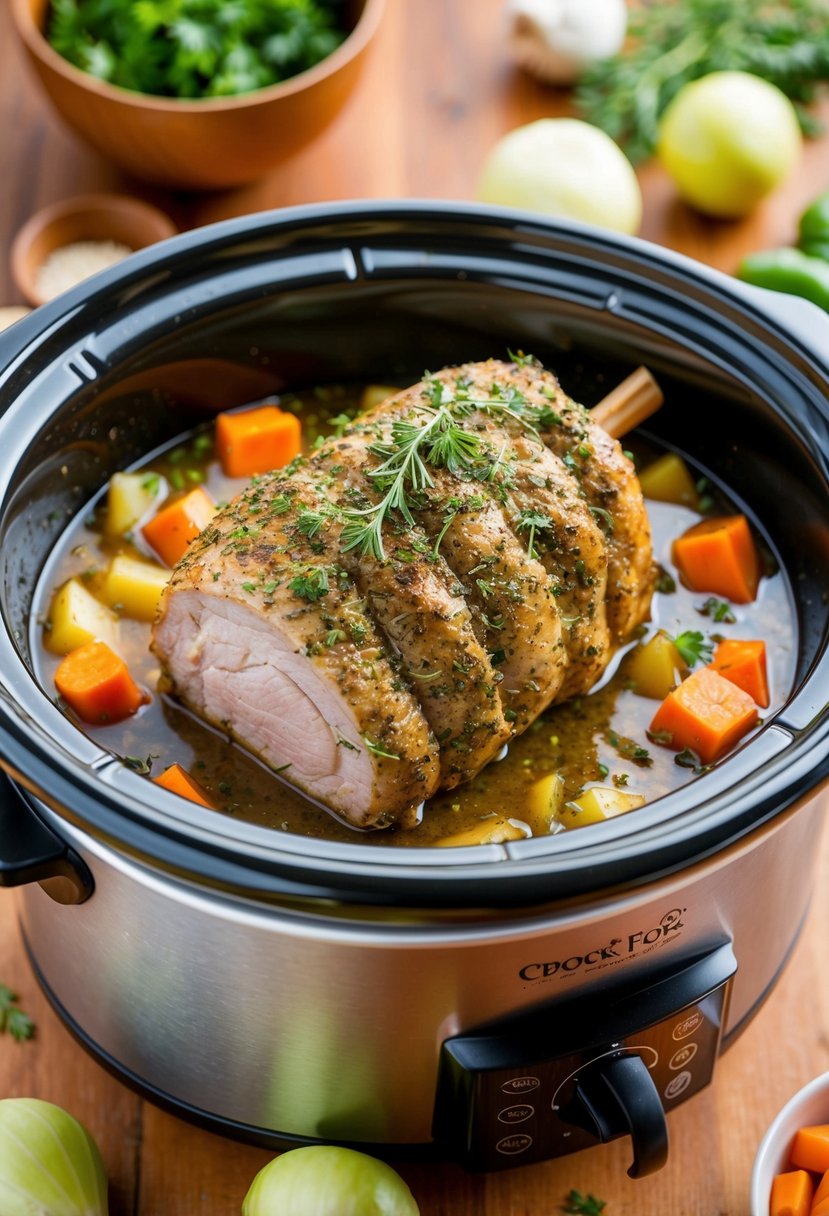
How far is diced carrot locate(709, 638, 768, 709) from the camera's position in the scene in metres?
2.46

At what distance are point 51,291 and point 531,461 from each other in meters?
1.80

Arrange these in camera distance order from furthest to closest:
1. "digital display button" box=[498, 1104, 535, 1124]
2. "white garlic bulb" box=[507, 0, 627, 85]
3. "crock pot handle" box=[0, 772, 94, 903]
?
"white garlic bulb" box=[507, 0, 627, 85] < "digital display button" box=[498, 1104, 535, 1124] < "crock pot handle" box=[0, 772, 94, 903]

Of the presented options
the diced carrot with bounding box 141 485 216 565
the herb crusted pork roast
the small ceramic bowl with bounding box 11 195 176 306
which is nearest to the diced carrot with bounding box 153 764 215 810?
the herb crusted pork roast

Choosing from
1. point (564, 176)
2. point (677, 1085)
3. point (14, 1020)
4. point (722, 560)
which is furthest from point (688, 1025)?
point (564, 176)

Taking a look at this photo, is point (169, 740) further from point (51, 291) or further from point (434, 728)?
point (51, 291)

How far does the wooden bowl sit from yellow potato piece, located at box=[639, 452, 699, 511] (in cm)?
147

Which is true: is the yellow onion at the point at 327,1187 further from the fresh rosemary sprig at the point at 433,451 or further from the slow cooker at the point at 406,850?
the fresh rosemary sprig at the point at 433,451

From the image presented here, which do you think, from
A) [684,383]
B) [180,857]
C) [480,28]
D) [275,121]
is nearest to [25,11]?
[275,121]

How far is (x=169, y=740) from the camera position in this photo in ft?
7.80

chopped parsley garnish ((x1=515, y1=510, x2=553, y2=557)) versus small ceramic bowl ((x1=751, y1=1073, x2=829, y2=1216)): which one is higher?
chopped parsley garnish ((x1=515, y1=510, x2=553, y2=557))

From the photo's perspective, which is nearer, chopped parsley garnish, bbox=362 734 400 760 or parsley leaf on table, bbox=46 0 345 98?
chopped parsley garnish, bbox=362 734 400 760

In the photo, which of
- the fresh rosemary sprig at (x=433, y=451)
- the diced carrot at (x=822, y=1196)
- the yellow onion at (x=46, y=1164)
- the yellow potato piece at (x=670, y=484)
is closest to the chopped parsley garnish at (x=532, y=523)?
the fresh rosemary sprig at (x=433, y=451)

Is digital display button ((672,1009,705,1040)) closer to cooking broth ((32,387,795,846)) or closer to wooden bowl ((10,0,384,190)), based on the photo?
cooking broth ((32,387,795,846))

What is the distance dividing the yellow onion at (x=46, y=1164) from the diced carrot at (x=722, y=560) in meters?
1.48
